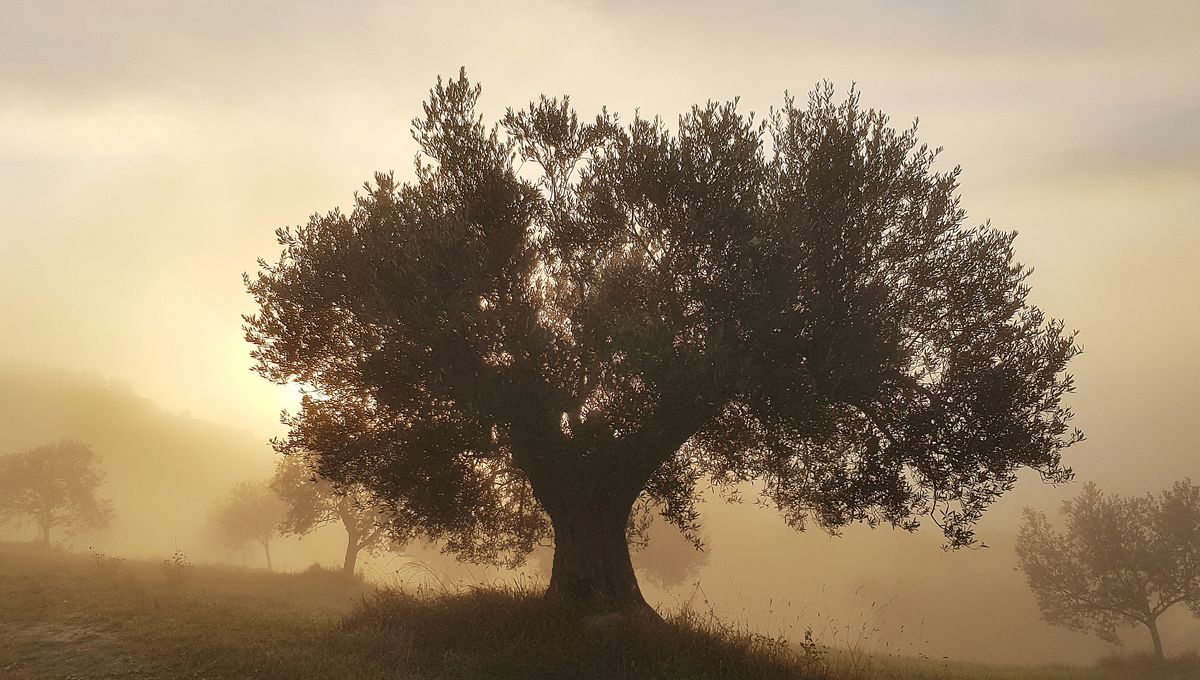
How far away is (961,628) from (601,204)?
3270 inches

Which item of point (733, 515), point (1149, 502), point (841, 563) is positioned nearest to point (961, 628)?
point (841, 563)

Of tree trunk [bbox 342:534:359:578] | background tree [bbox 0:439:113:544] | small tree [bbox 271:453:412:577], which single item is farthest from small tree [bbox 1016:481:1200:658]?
background tree [bbox 0:439:113:544]

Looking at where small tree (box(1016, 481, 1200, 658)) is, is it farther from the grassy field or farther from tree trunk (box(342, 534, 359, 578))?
tree trunk (box(342, 534, 359, 578))

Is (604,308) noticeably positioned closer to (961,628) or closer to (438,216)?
(438,216)

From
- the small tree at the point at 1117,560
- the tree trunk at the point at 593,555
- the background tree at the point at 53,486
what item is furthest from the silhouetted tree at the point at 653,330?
the background tree at the point at 53,486

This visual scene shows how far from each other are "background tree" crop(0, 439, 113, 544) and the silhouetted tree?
69.3 metres

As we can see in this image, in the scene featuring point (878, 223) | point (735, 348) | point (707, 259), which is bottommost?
point (735, 348)

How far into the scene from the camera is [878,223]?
13.7 meters

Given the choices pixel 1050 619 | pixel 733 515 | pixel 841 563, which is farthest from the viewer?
pixel 733 515

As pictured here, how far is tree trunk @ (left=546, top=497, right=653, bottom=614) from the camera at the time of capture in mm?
14727

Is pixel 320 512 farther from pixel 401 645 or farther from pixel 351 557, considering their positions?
pixel 401 645

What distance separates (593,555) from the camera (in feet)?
49.3

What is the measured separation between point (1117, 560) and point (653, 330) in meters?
47.2

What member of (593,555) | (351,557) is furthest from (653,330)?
(351,557)
